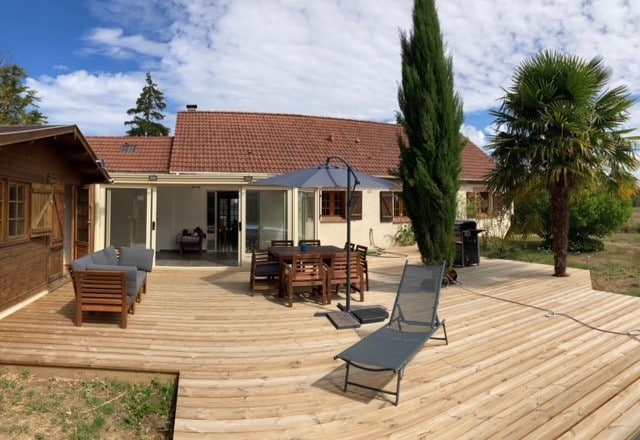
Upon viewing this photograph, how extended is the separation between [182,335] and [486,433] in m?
3.54

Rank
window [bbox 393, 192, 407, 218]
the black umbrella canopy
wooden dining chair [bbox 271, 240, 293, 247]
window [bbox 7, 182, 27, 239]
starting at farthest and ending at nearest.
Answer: window [bbox 393, 192, 407, 218] < wooden dining chair [bbox 271, 240, 293, 247] < the black umbrella canopy < window [bbox 7, 182, 27, 239]

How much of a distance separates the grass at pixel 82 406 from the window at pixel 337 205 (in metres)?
11.0

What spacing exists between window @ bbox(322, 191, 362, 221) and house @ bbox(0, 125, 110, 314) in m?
7.52

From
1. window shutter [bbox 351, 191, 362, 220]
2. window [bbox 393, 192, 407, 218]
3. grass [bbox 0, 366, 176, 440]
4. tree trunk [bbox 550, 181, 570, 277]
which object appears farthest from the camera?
window [bbox 393, 192, 407, 218]

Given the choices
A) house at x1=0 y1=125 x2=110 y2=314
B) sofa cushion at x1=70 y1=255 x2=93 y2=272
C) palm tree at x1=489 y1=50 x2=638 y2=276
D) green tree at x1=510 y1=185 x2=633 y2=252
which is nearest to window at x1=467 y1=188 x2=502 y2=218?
green tree at x1=510 y1=185 x2=633 y2=252

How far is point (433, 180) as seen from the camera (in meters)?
A: 7.70

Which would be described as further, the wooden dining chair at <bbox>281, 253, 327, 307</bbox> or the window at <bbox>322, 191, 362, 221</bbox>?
the window at <bbox>322, 191, 362, 221</bbox>

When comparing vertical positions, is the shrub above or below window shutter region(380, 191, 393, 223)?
below

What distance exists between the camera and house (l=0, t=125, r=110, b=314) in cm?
575

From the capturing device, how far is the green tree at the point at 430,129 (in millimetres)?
7602

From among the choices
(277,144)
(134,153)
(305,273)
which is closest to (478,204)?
(277,144)

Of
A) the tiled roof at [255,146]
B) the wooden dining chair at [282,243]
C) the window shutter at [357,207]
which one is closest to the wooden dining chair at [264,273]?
the wooden dining chair at [282,243]

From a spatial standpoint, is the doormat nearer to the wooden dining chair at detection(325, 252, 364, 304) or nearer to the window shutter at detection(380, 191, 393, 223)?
the wooden dining chair at detection(325, 252, 364, 304)

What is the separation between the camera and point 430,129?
7512 millimetres
